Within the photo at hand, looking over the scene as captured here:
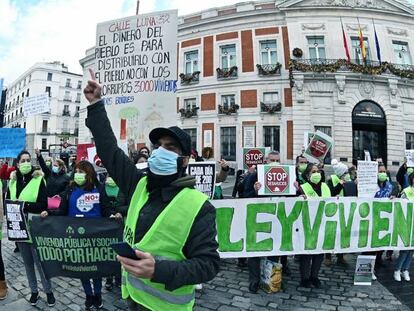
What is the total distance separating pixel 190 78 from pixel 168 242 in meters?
25.2

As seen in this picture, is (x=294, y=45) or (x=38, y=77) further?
(x=38, y=77)

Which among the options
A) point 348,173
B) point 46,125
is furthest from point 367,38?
point 46,125

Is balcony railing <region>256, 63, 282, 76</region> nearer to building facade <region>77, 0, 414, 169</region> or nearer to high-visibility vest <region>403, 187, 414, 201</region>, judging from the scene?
building facade <region>77, 0, 414, 169</region>

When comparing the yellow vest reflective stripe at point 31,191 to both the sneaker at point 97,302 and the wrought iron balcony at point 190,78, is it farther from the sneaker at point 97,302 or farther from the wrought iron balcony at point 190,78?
the wrought iron balcony at point 190,78

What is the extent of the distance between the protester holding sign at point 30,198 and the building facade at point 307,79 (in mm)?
19527

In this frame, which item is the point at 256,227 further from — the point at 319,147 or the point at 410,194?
the point at 319,147

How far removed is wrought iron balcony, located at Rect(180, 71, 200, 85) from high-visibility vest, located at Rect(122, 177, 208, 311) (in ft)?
81.1

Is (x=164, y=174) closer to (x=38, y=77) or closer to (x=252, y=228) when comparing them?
(x=252, y=228)

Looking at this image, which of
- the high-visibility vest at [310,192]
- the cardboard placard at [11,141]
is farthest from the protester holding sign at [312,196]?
the cardboard placard at [11,141]

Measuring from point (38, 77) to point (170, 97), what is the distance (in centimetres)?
7459

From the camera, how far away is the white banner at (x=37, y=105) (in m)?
6.62

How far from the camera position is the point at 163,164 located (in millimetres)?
1835

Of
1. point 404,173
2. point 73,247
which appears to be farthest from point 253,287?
point 404,173

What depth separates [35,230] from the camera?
4176 mm
